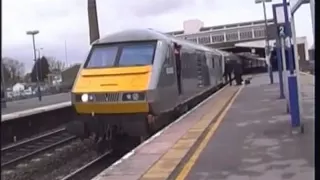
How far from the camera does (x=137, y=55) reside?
41.9 ft

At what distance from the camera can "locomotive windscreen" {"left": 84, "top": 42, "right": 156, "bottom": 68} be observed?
12594 millimetres

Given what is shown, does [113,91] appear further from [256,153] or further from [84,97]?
[256,153]

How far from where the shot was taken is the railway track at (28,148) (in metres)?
13.1

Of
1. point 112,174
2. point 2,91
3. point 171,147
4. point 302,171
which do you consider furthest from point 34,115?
point 2,91

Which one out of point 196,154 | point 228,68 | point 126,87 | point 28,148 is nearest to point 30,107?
point 228,68

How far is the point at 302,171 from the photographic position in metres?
6.55

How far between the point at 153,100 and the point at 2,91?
9.82 meters

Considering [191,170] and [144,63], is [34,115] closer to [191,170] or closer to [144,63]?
[144,63]

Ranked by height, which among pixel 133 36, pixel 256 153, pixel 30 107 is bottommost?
pixel 256 153

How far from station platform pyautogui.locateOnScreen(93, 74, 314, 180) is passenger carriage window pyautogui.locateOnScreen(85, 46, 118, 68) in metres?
2.31

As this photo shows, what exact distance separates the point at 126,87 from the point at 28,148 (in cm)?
504

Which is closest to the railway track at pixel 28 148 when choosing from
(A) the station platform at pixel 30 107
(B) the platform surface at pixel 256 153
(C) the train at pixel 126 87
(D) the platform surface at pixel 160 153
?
(A) the station platform at pixel 30 107

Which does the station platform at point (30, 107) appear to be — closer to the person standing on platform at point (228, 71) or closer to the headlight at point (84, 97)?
the headlight at point (84, 97)

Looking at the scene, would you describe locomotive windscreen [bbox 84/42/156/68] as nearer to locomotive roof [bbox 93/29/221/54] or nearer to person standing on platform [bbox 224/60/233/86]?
locomotive roof [bbox 93/29/221/54]
